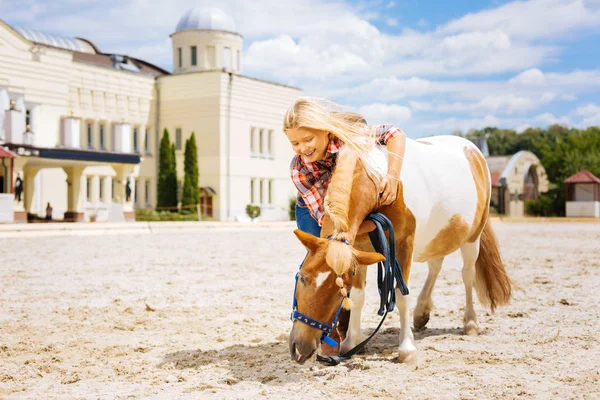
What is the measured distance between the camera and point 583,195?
43.2 m

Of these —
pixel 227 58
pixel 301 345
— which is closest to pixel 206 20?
pixel 227 58

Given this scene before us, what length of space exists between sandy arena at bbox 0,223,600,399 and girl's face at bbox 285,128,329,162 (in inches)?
55.3

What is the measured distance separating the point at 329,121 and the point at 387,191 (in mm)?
581

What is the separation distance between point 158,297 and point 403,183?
4363 millimetres

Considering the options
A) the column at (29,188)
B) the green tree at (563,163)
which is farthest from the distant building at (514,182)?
the column at (29,188)

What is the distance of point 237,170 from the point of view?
46.4m

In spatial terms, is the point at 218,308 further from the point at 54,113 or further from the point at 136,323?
the point at 54,113

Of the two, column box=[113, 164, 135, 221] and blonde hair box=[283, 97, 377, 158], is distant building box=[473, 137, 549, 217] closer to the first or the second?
column box=[113, 164, 135, 221]

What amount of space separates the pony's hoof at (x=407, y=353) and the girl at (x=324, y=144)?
0.43 meters

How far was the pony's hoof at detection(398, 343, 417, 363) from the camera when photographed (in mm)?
4633

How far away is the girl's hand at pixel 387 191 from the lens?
175 inches

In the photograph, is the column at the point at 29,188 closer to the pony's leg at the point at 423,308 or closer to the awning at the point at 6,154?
the awning at the point at 6,154

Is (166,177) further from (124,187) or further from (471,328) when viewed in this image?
(471,328)

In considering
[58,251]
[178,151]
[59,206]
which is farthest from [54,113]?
[58,251]
